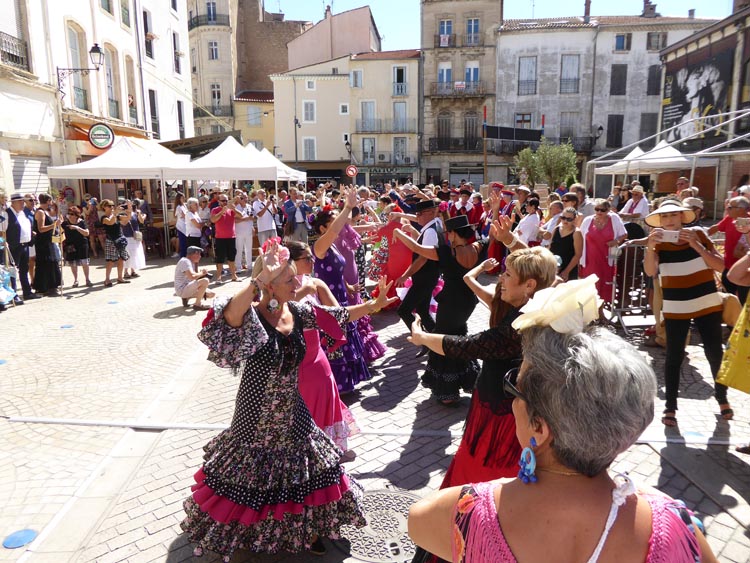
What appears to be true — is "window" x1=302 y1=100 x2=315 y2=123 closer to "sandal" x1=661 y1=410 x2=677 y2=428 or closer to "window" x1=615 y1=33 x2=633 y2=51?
"window" x1=615 y1=33 x2=633 y2=51

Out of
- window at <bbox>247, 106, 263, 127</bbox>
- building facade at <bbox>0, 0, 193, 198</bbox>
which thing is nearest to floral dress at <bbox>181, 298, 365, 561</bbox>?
building facade at <bbox>0, 0, 193, 198</bbox>

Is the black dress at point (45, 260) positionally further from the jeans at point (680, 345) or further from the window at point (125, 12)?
the window at point (125, 12)

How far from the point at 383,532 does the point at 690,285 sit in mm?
3218

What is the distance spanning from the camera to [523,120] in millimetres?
39344

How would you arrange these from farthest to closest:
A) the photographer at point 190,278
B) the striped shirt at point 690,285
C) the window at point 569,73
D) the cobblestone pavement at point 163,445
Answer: the window at point 569,73 → the photographer at point 190,278 → the striped shirt at point 690,285 → the cobblestone pavement at point 163,445

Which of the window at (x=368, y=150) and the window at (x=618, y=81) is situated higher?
the window at (x=618, y=81)

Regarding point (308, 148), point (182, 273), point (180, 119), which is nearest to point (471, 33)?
point (308, 148)

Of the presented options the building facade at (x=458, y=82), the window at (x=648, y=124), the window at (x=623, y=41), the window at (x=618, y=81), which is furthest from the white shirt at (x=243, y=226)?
the window at (x=623, y=41)

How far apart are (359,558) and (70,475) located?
7.85 ft

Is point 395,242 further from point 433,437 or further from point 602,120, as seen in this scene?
point 602,120

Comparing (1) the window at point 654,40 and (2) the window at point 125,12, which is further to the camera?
(1) the window at point 654,40

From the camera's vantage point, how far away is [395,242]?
26.9 feet

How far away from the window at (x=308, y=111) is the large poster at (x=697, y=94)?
25.1 meters

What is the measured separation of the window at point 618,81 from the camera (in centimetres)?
3759
